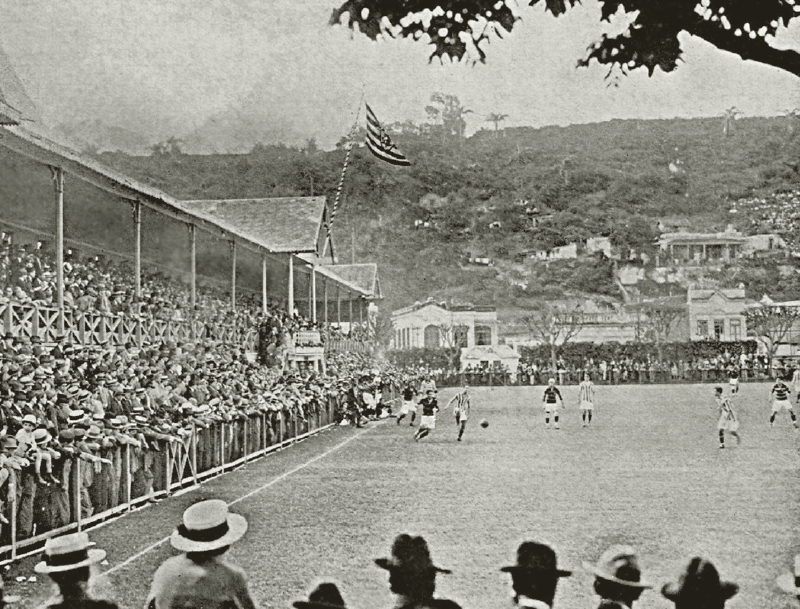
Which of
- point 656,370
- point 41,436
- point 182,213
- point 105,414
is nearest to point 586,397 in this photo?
point 182,213

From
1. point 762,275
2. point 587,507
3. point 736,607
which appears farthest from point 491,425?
point 762,275

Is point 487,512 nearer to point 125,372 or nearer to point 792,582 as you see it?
point 125,372

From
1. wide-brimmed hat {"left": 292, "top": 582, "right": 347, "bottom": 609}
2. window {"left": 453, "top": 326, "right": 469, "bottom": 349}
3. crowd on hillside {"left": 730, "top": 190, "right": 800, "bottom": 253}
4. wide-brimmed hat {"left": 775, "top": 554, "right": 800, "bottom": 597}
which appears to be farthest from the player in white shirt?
crowd on hillside {"left": 730, "top": 190, "right": 800, "bottom": 253}

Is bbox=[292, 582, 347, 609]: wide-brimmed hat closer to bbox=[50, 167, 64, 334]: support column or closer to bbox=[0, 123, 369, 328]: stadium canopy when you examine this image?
bbox=[0, 123, 369, 328]: stadium canopy

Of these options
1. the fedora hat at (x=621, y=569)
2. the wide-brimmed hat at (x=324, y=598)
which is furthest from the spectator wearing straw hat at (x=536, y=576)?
the wide-brimmed hat at (x=324, y=598)

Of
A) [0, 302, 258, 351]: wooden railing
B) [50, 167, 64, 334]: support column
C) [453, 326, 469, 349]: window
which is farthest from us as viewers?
[453, 326, 469, 349]: window

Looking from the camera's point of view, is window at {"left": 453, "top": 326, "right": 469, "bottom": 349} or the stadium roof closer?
the stadium roof
